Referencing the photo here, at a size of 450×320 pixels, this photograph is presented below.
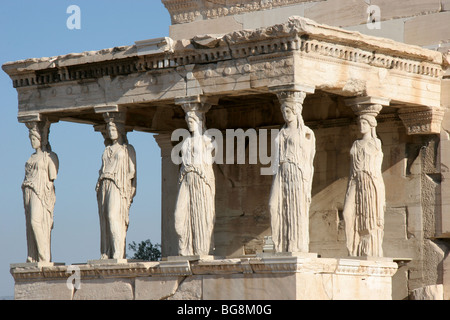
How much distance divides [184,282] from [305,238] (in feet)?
6.27

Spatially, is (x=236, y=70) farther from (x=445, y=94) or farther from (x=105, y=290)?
(x=105, y=290)

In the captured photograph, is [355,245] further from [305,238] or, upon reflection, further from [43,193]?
[43,193]

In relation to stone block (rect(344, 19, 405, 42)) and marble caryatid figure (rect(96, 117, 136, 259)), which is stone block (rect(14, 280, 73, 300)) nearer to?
marble caryatid figure (rect(96, 117, 136, 259))

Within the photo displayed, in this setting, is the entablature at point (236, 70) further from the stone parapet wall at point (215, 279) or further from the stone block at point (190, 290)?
the stone block at point (190, 290)

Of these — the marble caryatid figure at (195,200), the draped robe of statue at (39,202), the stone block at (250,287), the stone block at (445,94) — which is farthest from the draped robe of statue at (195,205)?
the stone block at (445,94)

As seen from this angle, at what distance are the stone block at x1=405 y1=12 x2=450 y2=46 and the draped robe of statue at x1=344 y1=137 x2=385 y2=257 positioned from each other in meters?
1.79

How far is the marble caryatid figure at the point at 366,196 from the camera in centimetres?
1905

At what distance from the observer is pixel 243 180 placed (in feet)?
71.1

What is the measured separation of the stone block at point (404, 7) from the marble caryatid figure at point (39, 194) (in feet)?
16.6

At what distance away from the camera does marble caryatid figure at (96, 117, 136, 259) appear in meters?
19.6

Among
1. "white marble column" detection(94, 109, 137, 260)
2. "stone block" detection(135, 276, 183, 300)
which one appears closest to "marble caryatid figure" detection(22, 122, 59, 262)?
"white marble column" detection(94, 109, 137, 260)

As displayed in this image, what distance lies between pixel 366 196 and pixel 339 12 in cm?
299

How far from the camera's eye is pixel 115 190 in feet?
64.4
